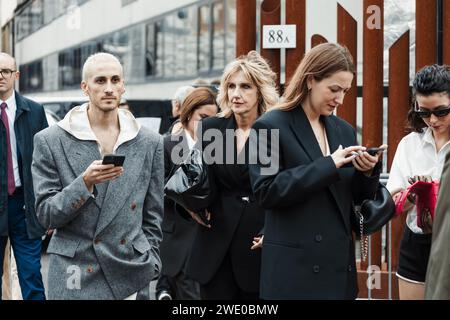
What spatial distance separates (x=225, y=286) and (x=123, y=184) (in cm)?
112

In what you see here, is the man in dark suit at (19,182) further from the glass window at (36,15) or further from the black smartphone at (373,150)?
the glass window at (36,15)

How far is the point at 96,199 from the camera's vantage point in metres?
4.76

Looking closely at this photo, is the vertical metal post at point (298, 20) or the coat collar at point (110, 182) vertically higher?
the vertical metal post at point (298, 20)

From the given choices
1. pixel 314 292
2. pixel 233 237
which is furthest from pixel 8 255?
pixel 314 292

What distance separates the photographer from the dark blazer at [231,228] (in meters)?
5.64

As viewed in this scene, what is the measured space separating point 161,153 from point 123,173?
26cm

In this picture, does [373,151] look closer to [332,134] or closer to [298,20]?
[332,134]

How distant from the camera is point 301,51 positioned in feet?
28.0

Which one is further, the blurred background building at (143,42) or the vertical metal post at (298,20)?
the blurred background building at (143,42)

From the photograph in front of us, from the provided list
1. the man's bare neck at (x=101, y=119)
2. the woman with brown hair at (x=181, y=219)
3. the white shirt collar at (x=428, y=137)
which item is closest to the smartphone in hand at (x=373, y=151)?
the white shirt collar at (x=428, y=137)

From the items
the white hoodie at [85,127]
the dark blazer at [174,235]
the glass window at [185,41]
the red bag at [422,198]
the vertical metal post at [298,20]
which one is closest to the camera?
the white hoodie at [85,127]

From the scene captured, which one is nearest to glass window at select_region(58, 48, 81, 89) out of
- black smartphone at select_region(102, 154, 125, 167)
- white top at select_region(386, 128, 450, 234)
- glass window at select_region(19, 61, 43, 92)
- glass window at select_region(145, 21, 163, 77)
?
glass window at select_region(19, 61, 43, 92)

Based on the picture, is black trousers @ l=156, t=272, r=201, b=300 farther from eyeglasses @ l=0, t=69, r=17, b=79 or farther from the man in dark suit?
eyeglasses @ l=0, t=69, r=17, b=79

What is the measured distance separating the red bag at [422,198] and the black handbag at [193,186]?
1.08m
